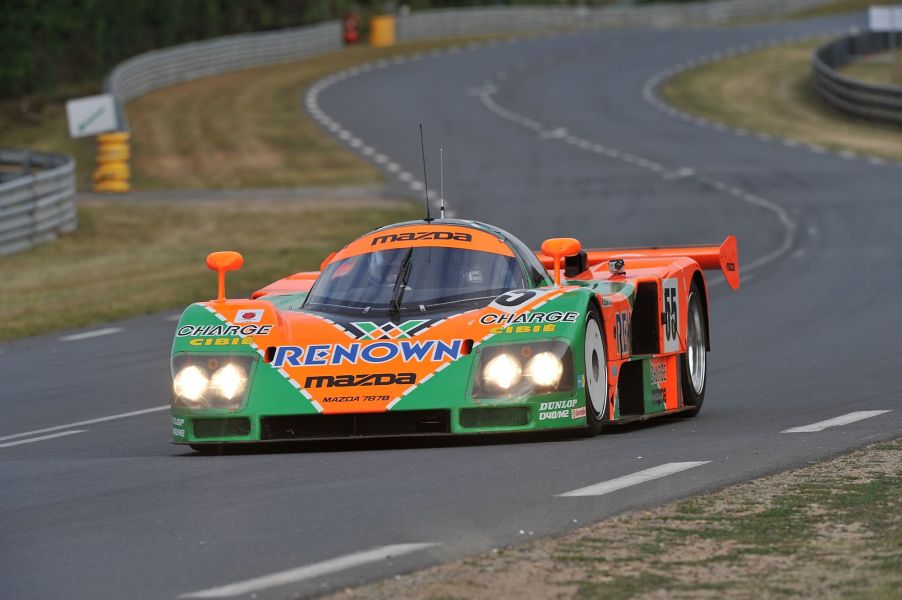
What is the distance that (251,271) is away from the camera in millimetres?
24375

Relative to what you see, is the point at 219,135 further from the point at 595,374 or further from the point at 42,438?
the point at 595,374

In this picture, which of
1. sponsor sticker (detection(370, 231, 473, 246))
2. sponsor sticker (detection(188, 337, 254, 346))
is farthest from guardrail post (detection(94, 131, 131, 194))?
sponsor sticker (detection(188, 337, 254, 346))

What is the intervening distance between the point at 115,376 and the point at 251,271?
8734mm

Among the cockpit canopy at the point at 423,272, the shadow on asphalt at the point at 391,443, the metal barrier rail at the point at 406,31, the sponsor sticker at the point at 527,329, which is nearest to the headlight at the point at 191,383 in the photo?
the shadow on asphalt at the point at 391,443

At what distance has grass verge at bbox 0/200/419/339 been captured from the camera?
71.8 feet

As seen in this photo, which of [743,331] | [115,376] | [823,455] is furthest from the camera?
[743,331]

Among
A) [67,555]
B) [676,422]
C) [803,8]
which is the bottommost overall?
[803,8]

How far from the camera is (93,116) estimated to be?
1505 inches

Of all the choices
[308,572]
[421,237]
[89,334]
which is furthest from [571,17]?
[308,572]

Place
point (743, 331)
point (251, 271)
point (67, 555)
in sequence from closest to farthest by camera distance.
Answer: point (67, 555), point (743, 331), point (251, 271)

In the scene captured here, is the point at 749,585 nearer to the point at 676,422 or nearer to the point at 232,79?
the point at 676,422

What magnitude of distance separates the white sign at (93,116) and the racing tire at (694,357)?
2664 cm

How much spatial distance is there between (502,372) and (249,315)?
1.50 meters

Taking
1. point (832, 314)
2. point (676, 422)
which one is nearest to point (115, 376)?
point (676, 422)
